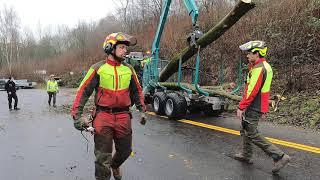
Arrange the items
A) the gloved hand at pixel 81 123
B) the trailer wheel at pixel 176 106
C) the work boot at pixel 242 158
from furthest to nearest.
→ the trailer wheel at pixel 176 106
the work boot at pixel 242 158
the gloved hand at pixel 81 123

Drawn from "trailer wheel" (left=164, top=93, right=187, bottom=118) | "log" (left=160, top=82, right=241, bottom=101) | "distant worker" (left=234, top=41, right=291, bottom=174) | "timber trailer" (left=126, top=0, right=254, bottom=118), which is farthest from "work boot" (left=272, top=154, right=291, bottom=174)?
"trailer wheel" (left=164, top=93, right=187, bottom=118)

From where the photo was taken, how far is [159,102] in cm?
1220

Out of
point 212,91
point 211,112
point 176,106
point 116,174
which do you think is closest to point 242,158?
point 116,174

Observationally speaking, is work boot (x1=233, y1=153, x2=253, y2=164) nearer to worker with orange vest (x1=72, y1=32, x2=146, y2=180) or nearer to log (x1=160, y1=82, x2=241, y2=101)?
worker with orange vest (x1=72, y1=32, x2=146, y2=180)

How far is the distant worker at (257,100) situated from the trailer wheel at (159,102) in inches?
236

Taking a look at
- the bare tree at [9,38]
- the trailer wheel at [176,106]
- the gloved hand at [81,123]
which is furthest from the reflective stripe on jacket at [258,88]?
the bare tree at [9,38]

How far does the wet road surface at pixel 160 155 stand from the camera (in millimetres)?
5832

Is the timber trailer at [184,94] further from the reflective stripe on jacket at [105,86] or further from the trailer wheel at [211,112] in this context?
the reflective stripe on jacket at [105,86]

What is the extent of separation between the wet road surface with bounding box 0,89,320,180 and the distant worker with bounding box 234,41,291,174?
360 millimetres

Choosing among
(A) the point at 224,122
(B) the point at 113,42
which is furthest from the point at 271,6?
(B) the point at 113,42

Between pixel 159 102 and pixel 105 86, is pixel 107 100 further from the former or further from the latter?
pixel 159 102

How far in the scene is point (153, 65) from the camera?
43.1 feet

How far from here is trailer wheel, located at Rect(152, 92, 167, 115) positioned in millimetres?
12075

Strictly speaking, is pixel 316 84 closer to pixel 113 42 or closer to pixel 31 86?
pixel 113 42
